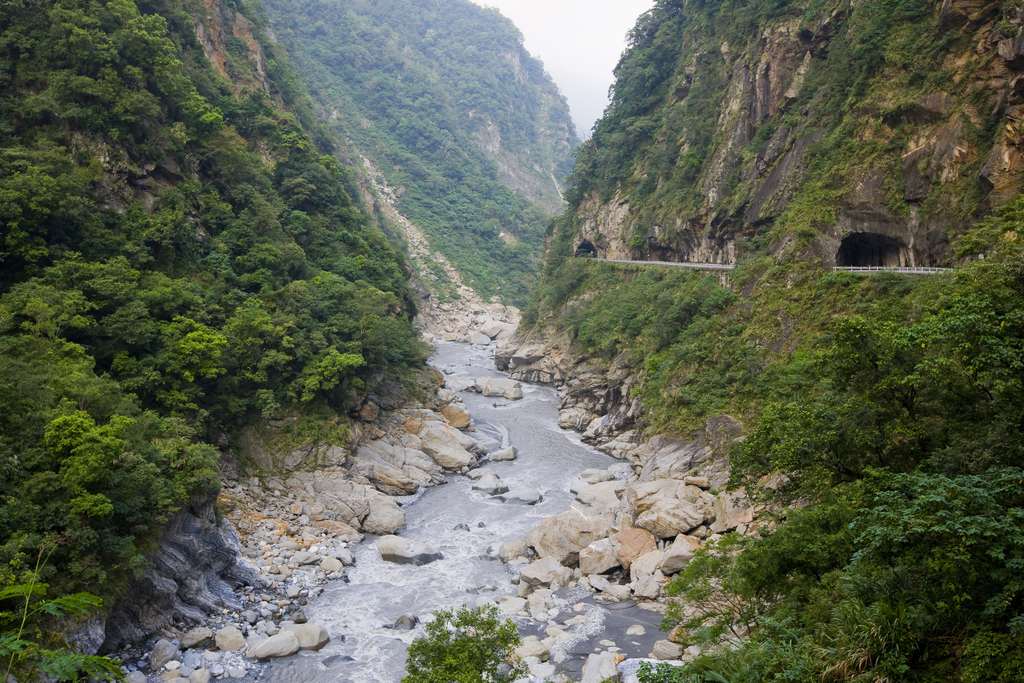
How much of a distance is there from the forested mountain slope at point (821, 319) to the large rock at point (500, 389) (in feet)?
14.8

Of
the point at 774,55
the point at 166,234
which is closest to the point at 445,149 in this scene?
the point at 774,55

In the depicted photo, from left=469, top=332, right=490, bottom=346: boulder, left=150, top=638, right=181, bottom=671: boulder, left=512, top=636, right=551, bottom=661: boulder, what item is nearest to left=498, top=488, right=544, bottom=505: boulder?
left=512, top=636, right=551, bottom=661: boulder

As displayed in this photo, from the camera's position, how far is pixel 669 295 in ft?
125

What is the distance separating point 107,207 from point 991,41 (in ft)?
122

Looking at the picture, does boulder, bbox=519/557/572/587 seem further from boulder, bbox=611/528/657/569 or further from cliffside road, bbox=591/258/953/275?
cliffside road, bbox=591/258/953/275

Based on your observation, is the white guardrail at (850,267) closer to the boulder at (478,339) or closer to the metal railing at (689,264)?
the metal railing at (689,264)

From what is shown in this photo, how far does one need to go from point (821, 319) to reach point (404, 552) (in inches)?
794

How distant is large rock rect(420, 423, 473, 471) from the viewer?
32.2 m

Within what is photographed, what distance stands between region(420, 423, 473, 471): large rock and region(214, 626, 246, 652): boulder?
15.5 meters

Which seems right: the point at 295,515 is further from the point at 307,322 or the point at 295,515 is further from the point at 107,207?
the point at 107,207

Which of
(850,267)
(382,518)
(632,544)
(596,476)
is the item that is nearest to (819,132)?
(850,267)

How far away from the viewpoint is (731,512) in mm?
20000

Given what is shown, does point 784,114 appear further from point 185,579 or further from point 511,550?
point 185,579

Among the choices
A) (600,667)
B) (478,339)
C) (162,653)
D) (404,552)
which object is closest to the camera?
(600,667)
